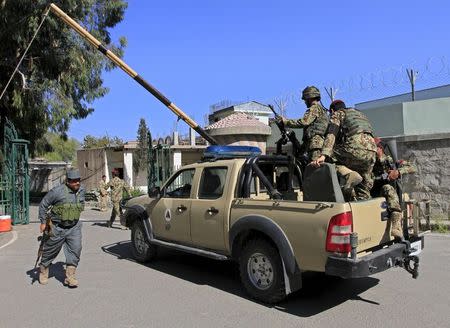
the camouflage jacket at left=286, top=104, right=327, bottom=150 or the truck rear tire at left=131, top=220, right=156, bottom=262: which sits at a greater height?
the camouflage jacket at left=286, top=104, right=327, bottom=150

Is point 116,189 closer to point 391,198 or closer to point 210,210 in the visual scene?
point 210,210

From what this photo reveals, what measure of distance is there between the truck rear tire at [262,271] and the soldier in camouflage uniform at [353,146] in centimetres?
139

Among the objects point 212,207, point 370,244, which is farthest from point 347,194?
point 212,207

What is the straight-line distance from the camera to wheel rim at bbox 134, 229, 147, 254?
8.40 metres

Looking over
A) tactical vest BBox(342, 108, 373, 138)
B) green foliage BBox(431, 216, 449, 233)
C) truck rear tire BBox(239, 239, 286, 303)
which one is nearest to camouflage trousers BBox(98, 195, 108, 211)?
green foliage BBox(431, 216, 449, 233)

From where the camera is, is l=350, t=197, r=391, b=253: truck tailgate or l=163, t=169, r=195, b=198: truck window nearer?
l=350, t=197, r=391, b=253: truck tailgate

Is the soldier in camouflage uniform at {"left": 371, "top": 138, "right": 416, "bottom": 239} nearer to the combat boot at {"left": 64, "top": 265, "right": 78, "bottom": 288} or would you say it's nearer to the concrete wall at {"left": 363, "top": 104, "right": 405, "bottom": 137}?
the combat boot at {"left": 64, "top": 265, "right": 78, "bottom": 288}

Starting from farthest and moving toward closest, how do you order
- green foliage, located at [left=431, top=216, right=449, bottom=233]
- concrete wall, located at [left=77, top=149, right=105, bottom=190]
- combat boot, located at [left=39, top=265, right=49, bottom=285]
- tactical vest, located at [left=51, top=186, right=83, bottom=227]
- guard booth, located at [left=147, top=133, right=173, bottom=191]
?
concrete wall, located at [left=77, top=149, right=105, bottom=190] → guard booth, located at [left=147, top=133, right=173, bottom=191] → green foliage, located at [left=431, top=216, right=449, bottom=233] → combat boot, located at [left=39, top=265, right=49, bottom=285] → tactical vest, located at [left=51, top=186, right=83, bottom=227]

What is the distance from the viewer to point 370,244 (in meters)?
5.55

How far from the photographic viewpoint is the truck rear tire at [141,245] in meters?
8.27

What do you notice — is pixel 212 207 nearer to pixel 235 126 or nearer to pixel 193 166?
pixel 193 166

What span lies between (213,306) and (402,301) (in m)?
2.32

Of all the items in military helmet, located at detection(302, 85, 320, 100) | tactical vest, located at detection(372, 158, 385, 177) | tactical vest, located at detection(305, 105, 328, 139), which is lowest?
tactical vest, located at detection(372, 158, 385, 177)

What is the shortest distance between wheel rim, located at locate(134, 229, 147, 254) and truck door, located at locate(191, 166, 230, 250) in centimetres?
161
